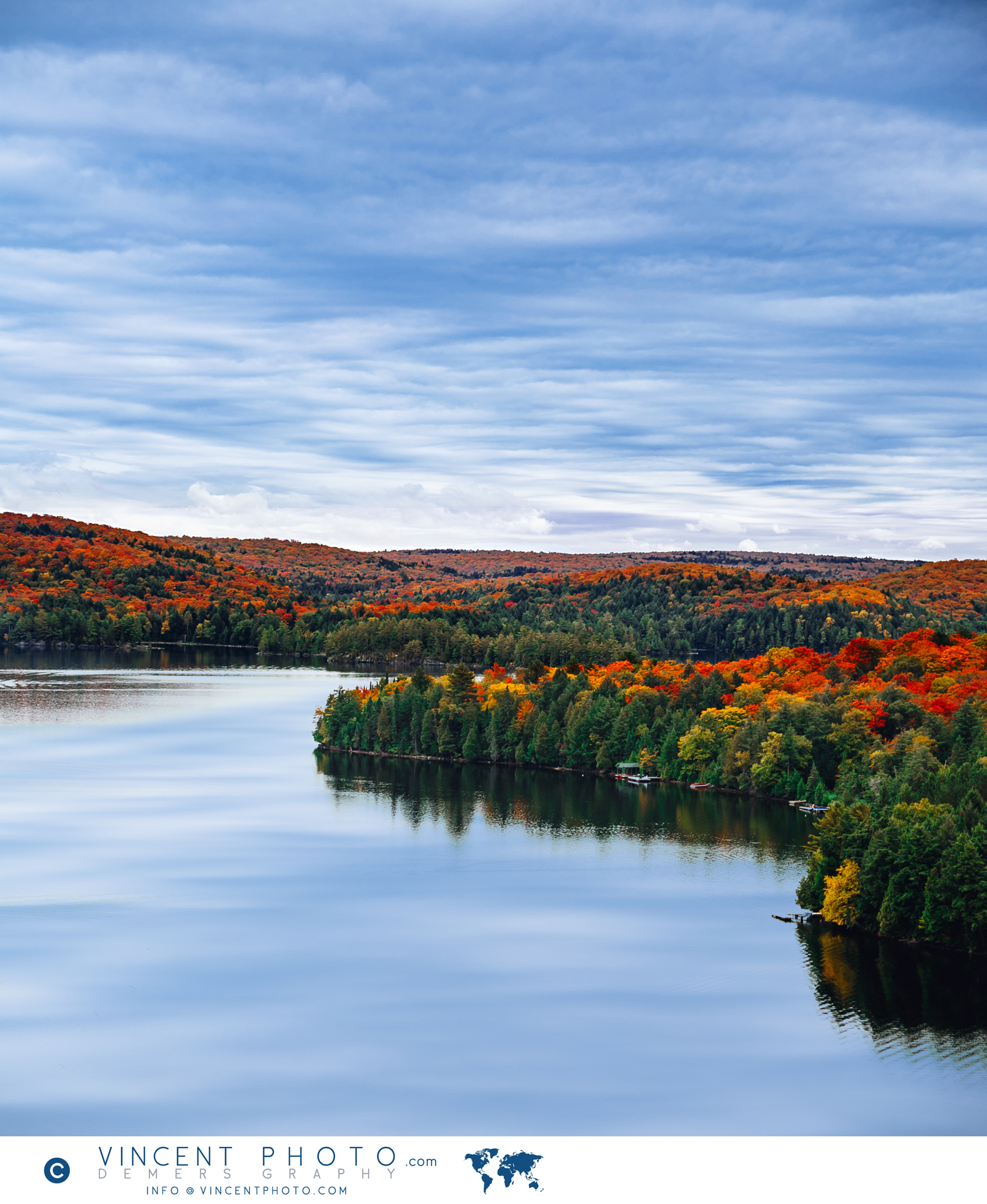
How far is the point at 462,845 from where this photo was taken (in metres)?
52.1

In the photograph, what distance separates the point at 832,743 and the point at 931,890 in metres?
26.1

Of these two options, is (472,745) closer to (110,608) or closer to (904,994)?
(904,994)

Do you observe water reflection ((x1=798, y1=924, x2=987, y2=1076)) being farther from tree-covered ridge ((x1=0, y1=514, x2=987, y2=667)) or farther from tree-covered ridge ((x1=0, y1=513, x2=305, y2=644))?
tree-covered ridge ((x1=0, y1=513, x2=305, y2=644))

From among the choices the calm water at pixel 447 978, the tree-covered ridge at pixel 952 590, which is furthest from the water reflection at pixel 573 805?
the tree-covered ridge at pixel 952 590

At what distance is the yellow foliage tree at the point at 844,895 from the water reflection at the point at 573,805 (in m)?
10.4

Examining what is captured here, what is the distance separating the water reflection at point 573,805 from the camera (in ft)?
177

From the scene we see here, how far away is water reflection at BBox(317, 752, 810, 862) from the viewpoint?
53875mm

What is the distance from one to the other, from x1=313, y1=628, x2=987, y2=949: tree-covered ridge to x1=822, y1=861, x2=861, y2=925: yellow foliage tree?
0.16 feet
